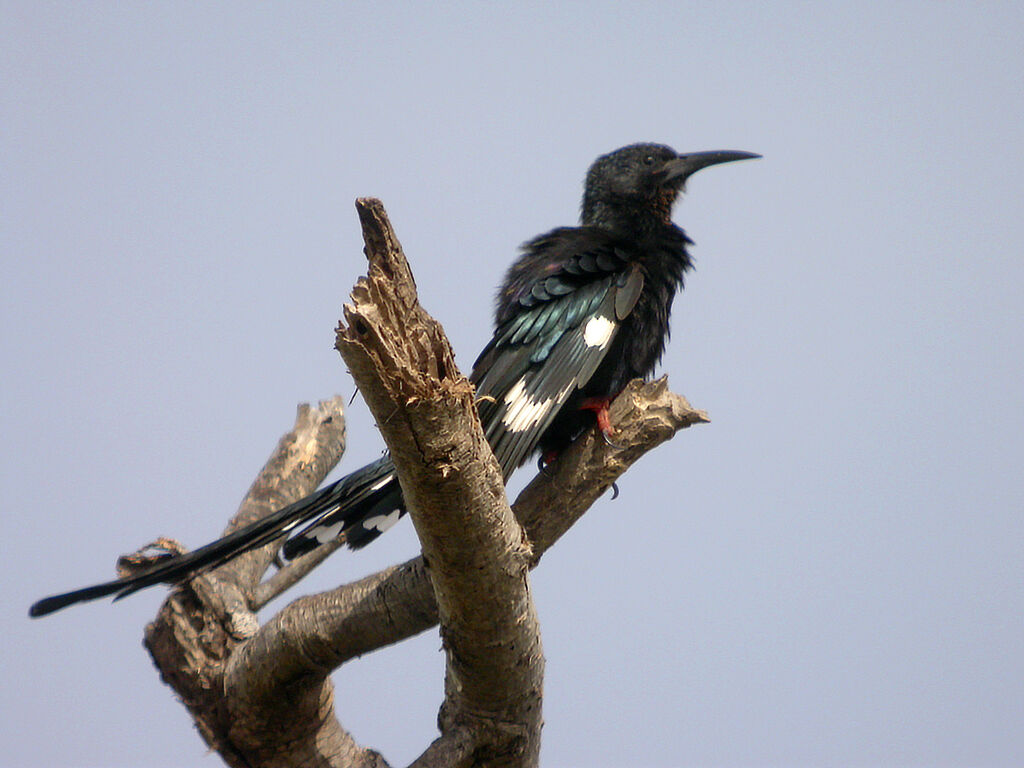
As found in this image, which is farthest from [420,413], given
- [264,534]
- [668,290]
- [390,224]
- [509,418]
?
[668,290]

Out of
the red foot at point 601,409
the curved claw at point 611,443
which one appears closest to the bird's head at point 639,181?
the red foot at point 601,409

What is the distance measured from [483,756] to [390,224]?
5.89ft

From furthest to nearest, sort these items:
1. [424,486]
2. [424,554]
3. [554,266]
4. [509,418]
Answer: [554,266]
[509,418]
[424,554]
[424,486]

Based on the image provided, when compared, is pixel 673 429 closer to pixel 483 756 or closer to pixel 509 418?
pixel 509 418

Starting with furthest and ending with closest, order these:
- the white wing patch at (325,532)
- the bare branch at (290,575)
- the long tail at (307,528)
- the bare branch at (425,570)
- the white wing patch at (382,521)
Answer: the bare branch at (290,575)
the white wing patch at (382,521)
the white wing patch at (325,532)
the bare branch at (425,570)
the long tail at (307,528)

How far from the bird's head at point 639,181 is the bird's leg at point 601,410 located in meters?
1.16

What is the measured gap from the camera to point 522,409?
3.19 meters

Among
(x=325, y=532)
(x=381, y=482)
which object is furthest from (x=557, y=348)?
(x=325, y=532)

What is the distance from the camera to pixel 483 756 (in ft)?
9.78

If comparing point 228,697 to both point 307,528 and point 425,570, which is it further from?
point 425,570

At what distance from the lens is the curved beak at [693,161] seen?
450cm

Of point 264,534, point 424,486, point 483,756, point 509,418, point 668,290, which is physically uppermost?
point 668,290

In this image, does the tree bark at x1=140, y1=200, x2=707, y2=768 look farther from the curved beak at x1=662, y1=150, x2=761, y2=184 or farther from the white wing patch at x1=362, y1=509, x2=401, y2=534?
the curved beak at x1=662, y1=150, x2=761, y2=184

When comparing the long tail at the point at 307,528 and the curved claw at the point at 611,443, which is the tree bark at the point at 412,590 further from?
the long tail at the point at 307,528
